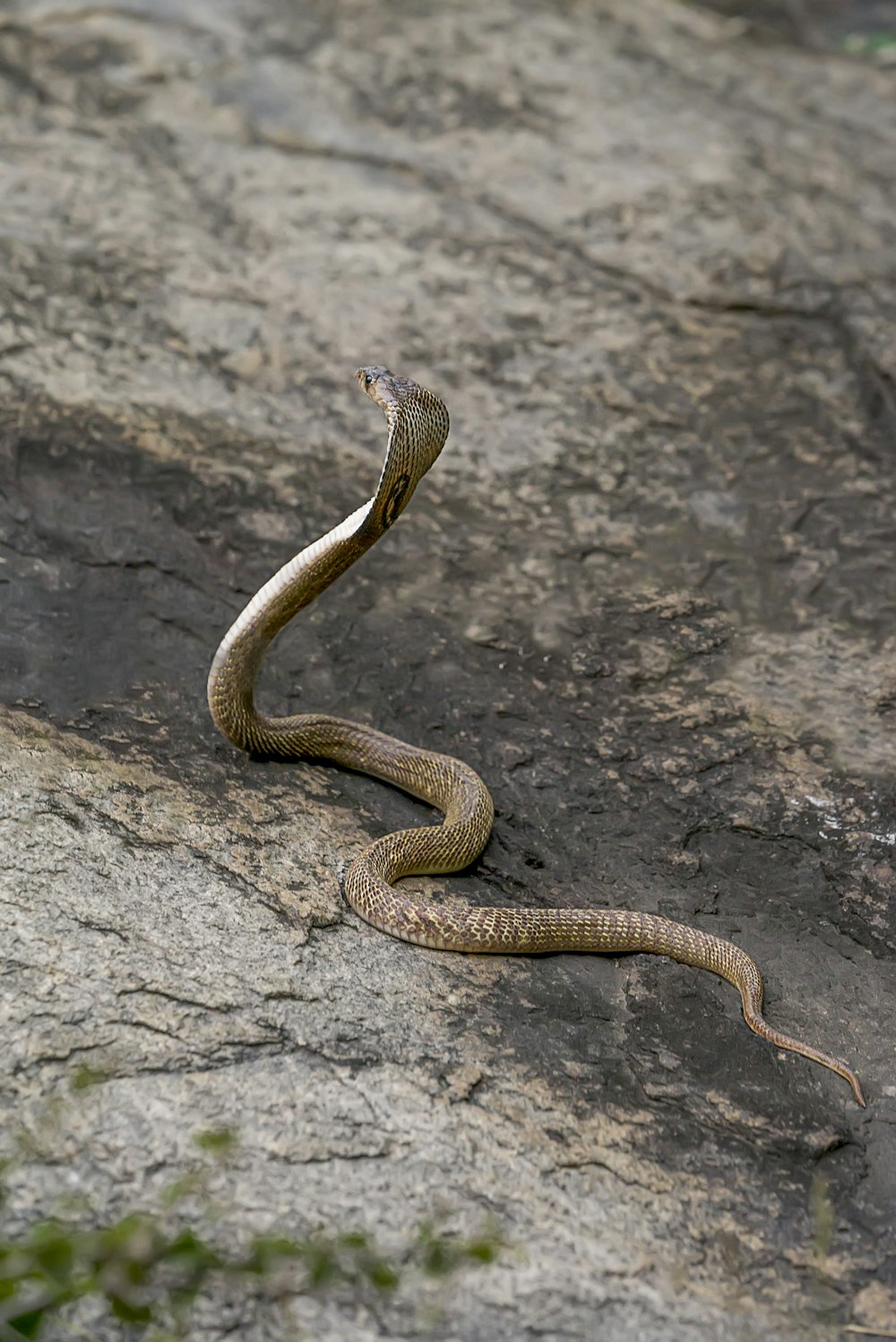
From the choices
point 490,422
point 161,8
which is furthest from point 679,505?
point 161,8

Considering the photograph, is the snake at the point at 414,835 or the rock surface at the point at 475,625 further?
the snake at the point at 414,835

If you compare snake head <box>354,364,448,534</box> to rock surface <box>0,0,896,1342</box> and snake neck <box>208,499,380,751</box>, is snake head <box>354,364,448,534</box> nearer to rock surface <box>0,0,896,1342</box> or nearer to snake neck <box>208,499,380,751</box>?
snake neck <box>208,499,380,751</box>

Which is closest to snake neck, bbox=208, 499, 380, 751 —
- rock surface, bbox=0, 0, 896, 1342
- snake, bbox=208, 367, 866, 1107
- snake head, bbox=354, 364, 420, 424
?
snake, bbox=208, 367, 866, 1107

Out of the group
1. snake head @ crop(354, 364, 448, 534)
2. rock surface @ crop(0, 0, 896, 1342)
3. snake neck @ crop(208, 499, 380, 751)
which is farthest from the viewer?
snake neck @ crop(208, 499, 380, 751)

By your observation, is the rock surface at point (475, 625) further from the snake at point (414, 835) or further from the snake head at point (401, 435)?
the snake head at point (401, 435)

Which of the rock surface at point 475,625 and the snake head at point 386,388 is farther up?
the snake head at point 386,388

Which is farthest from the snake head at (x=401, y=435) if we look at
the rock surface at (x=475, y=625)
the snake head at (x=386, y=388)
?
the rock surface at (x=475, y=625)

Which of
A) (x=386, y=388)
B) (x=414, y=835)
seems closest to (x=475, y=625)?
(x=414, y=835)
